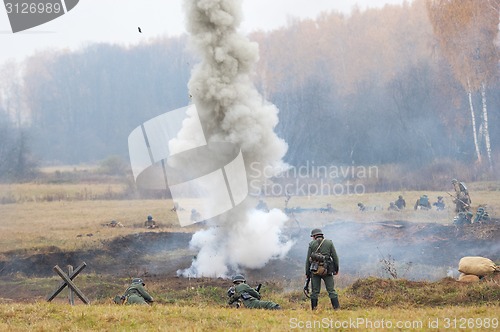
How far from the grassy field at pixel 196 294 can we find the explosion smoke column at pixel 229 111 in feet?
9.80

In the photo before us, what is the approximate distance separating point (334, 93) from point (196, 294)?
3856cm

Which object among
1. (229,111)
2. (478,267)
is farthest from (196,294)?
(478,267)

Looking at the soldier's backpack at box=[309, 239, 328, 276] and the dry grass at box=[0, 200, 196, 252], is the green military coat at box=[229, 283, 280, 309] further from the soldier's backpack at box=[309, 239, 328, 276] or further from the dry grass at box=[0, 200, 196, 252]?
the dry grass at box=[0, 200, 196, 252]

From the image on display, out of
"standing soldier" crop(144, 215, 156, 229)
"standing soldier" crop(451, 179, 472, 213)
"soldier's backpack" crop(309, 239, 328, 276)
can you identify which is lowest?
"standing soldier" crop(144, 215, 156, 229)

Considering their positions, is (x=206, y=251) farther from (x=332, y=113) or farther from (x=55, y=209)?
(x=332, y=113)

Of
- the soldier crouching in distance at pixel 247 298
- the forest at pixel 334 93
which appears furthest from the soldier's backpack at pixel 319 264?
the forest at pixel 334 93

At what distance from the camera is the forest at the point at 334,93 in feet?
142

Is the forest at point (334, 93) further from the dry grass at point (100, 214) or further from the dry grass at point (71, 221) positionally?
the dry grass at point (71, 221)

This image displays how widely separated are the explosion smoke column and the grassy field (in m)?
2.99

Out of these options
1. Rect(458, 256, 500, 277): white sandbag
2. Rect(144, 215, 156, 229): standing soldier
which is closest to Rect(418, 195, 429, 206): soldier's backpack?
Rect(144, 215, 156, 229): standing soldier

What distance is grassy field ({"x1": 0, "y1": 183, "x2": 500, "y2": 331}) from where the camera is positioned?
1193cm
